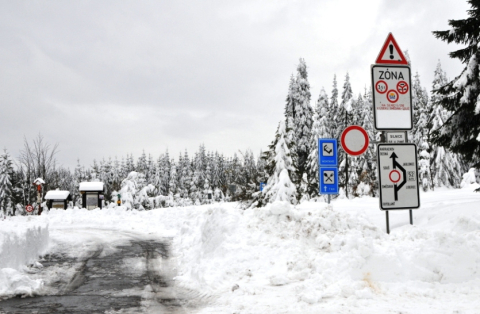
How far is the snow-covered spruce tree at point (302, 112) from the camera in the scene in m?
41.1

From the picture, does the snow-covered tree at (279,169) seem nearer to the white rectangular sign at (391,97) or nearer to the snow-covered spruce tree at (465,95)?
the snow-covered spruce tree at (465,95)

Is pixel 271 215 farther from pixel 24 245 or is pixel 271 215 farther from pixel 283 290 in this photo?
pixel 24 245

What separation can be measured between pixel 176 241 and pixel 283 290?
8530 mm

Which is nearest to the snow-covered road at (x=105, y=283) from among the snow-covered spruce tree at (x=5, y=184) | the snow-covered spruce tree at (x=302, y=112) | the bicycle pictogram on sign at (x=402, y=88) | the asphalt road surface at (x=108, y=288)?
the asphalt road surface at (x=108, y=288)

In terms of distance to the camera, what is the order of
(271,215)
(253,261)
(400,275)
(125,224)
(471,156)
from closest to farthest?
(400,275)
(253,261)
(271,215)
(471,156)
(125,224)

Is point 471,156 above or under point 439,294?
above

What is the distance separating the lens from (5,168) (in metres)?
62.0

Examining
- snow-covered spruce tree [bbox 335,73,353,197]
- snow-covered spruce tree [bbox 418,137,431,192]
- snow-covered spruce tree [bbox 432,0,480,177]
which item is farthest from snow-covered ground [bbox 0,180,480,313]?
snow-covered spruce tree [bbox 418,137,431,192]

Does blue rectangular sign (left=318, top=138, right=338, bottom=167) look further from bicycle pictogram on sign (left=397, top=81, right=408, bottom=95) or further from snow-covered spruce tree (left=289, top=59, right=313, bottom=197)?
snow-covered spruce tree (left=289, top=59, right=313, bottom=197)

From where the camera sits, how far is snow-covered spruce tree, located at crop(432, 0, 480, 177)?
12.6 m

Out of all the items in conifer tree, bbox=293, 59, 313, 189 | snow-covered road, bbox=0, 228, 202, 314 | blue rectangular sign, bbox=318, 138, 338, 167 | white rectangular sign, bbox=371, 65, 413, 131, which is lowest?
snow-covered road, bbox=0, 228, 202, 314

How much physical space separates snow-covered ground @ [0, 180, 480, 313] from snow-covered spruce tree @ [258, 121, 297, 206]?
37.0 feet

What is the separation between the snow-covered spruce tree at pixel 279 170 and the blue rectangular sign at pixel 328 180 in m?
10.9

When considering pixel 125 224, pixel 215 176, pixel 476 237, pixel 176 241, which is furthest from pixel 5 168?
pixel 476 237
